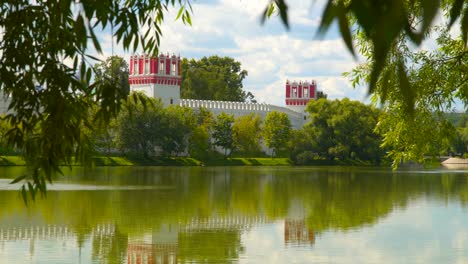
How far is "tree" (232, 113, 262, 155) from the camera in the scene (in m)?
55.4

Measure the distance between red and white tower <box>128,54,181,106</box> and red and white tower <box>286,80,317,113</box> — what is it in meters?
11.7

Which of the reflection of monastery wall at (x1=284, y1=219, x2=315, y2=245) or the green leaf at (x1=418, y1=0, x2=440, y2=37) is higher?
the green leaf at (x1=418, y1=0, x2=440, y2=37)

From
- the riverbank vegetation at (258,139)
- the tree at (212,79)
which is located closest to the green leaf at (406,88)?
the riverbank vegetation at (258,139)

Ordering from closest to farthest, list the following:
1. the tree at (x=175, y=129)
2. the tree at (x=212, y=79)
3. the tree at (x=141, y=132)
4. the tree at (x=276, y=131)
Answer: the tree at (x=141, y=132) → the tree at (x=175, y=129) → the tree at (x=276, y=131) → the tree at (x=212, y=79)

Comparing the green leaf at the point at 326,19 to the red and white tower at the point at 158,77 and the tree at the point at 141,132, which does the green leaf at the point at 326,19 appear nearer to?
the tree at the point at 141,132

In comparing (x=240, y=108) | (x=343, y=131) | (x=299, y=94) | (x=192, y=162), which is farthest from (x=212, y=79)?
(x=192, y=162)

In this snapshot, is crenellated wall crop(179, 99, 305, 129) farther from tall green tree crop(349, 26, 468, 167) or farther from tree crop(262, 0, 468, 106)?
tree crop(262, 0, 468, 106)

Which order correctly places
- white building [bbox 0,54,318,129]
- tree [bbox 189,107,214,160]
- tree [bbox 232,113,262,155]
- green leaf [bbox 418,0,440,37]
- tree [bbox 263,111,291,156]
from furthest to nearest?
1. white building [bbox 0,54,318,129]
2. tree [bbox 263,111,291,156]
3. tree [bbox 232,113,262,155]
4. tree [bbox 189,107,214,160]
5. green leaf [bbox 418,0,440,37]

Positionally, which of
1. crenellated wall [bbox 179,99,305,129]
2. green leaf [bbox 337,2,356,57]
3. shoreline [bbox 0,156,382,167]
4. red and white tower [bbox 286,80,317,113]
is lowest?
shoreline [bbox 0,156,382,167]

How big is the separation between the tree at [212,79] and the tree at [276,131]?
53.6 feet

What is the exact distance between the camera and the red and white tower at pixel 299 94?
6769 centimetres

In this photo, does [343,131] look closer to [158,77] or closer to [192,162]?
[192,162]

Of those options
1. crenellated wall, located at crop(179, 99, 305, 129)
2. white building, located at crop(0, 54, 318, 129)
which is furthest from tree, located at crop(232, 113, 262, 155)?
white building, located at crop(0, 54, 318, 129)

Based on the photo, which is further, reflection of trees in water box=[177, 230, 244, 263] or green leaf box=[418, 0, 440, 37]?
reflection of trees in water box=[177, 230, 244, 263]
